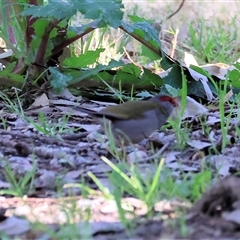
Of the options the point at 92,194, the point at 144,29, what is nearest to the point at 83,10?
the point at 144,29

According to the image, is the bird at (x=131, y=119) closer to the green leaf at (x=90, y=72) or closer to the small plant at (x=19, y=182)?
the small plant at (x=19, y=182)

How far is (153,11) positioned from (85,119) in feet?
12.1

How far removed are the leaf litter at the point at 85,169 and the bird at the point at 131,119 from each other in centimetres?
6

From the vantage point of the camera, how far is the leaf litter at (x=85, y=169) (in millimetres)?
1314

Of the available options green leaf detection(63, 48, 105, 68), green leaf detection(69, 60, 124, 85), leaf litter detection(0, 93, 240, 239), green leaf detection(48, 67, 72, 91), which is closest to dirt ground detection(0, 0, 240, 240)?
leaf litter detection(0, 93, 240, 239)

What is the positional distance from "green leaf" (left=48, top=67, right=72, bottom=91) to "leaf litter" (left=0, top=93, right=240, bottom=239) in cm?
16

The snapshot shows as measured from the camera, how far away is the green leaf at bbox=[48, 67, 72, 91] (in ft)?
9.36

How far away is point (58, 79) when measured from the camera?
2871 mm

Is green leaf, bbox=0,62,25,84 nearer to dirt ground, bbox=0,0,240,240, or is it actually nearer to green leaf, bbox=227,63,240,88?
dirt ground, bbox=0,0,240,240

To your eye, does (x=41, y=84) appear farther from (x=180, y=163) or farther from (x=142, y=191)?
(x=142, y=191)

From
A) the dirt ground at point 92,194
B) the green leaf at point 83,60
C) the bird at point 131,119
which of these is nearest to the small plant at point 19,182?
the dirt ground at point 92,194

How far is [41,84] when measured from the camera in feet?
10.2

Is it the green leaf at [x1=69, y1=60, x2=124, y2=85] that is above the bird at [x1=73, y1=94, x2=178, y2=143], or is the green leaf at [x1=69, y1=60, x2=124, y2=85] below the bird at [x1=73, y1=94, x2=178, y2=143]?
below

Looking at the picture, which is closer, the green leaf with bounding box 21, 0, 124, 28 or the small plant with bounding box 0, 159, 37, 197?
the small plant with bounding box 0, 159, 37, 197
